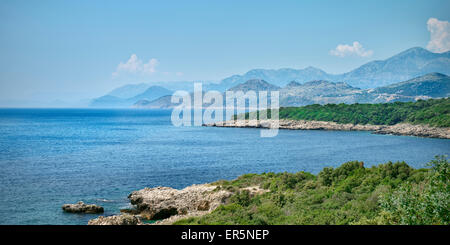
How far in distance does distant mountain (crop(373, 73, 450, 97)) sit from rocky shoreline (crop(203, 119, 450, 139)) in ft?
24.1

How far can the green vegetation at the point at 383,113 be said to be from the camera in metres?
49.9

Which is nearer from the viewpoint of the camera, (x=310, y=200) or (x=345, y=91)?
(x=310, y=200)

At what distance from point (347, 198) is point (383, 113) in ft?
175

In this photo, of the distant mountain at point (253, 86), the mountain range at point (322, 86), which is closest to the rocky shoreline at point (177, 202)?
the mountain range at point (322, 86)

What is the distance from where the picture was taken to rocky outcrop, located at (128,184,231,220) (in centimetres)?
1448

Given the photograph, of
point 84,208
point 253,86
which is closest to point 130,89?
point 253,86

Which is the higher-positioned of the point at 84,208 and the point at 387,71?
the point at 387,71

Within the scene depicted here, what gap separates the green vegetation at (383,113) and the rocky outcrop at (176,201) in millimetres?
42285

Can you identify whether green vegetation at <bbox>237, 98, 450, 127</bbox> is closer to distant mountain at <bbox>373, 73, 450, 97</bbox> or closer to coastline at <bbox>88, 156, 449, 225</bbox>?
distant mountain at <bbox>373, 73, 450, 97</bbox>

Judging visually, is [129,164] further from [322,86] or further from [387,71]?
[322,86]

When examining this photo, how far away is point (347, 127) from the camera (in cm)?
5797

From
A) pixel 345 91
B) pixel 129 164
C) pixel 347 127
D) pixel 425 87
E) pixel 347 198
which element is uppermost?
pixel 345 91

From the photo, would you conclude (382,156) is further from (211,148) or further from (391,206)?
(391,206)
